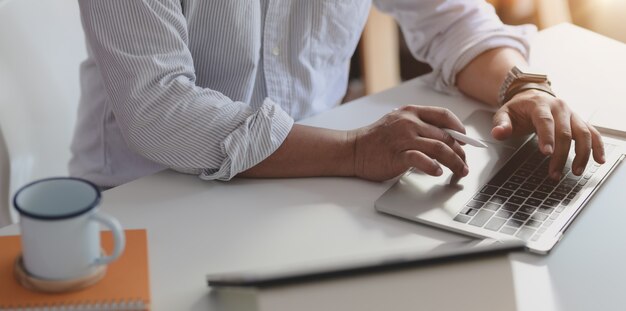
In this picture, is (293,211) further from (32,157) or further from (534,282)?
(32,157)

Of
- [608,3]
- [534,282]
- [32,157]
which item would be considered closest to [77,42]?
[32,157]

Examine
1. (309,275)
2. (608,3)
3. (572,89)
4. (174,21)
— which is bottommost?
(608,3)

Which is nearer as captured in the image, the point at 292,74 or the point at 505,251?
the point at 505,251

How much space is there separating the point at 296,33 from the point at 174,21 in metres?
0.28

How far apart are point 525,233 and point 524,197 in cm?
10

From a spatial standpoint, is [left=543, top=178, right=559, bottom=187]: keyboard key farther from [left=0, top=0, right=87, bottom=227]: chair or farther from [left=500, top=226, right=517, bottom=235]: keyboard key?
[left=0, top=0, right=87, bottom=227]: chair

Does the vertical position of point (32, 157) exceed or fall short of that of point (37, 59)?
it falls short

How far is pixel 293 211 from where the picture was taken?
108 centimetres

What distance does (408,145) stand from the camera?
3.77 ft

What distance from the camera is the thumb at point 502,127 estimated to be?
121cm

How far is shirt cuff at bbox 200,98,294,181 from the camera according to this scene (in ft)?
3.67

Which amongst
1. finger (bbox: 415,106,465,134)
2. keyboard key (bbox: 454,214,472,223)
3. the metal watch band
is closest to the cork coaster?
keyboard key (bbox: 454,214,472,223)

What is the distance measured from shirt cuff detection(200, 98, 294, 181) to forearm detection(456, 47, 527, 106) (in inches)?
16.6

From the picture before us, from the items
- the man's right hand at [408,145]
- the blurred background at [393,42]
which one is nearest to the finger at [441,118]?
the man's right hand at [408,145]
